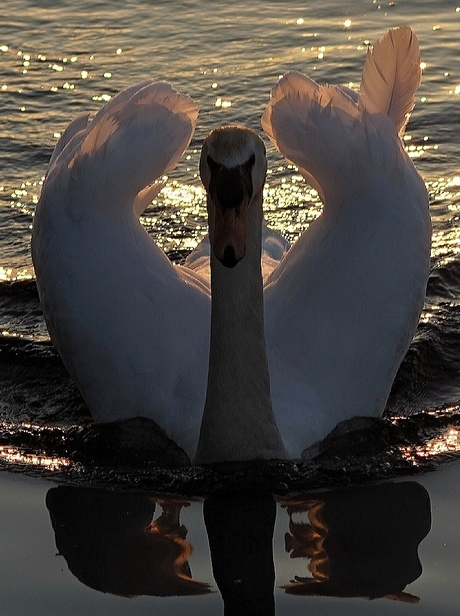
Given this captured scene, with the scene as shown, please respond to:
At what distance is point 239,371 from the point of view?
6.16 metres

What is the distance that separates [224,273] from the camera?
6.06 metres

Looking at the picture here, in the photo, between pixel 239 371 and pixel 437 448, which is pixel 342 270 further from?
pixel 239 371

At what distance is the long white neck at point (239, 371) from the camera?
6.09 m

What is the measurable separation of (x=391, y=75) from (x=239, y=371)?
2.68m

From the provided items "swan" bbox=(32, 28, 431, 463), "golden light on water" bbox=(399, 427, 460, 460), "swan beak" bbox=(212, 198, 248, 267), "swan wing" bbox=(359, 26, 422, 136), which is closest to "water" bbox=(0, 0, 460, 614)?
"golden light on water" bbox=(399, 427, 460, 460)

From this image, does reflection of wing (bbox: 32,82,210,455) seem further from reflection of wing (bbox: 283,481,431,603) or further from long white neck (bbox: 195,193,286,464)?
reflection of wing (bbox: 283,481,431,603)

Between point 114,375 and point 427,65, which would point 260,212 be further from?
point 427,65

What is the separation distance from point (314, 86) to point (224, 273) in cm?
198

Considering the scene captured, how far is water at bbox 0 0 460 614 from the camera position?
6.82 m

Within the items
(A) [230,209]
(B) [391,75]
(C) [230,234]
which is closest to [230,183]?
(A) [230,209]

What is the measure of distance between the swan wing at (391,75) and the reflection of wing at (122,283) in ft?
3.66

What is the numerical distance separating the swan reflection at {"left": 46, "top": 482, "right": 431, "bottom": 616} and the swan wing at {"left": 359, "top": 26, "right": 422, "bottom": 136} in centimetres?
259

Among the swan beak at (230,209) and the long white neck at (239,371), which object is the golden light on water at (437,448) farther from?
the swan beak at (230,209)

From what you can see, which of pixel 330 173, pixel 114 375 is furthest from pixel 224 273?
pixel 330 173
